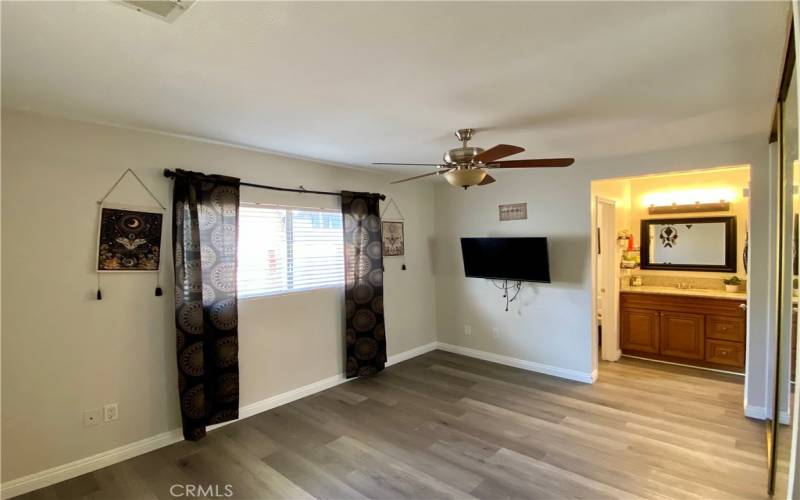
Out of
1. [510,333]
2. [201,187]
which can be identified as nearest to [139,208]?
[201,187]

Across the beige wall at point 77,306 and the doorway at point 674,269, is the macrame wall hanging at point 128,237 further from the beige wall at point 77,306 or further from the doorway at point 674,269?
the doorway at point 674,269

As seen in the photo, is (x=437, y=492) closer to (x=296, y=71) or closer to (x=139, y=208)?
(x=296, y=71)

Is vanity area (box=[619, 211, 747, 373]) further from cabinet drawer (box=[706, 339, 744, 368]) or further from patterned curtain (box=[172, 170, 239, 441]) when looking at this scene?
patterned curtain (box=[172, 170, 239, 441])

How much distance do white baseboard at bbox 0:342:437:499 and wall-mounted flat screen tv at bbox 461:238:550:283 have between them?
7.74ft

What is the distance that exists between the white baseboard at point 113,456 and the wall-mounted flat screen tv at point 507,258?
2.36m

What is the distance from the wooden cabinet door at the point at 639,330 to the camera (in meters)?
4.74

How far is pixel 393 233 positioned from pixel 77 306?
314cm

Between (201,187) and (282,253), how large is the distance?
937 millimetres

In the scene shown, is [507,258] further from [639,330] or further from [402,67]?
[402,67]

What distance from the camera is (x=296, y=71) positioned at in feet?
6.20

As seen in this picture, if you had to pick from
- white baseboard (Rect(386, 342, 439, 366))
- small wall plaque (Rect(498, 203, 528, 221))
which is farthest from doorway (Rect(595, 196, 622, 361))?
white baseboard (Rect(386, 342, 439, 366))

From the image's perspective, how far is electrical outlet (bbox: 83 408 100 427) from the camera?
2645mm

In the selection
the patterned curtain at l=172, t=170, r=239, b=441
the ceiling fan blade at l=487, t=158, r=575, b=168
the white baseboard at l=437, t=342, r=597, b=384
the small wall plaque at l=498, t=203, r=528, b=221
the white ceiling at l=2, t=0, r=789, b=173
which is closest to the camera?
the white ceiling at l=2, t=0, r=789, b=173

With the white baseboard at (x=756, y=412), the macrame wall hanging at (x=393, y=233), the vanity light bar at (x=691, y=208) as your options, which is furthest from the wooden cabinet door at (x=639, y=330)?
the macrame wall hanging at (x=393, y=233)
